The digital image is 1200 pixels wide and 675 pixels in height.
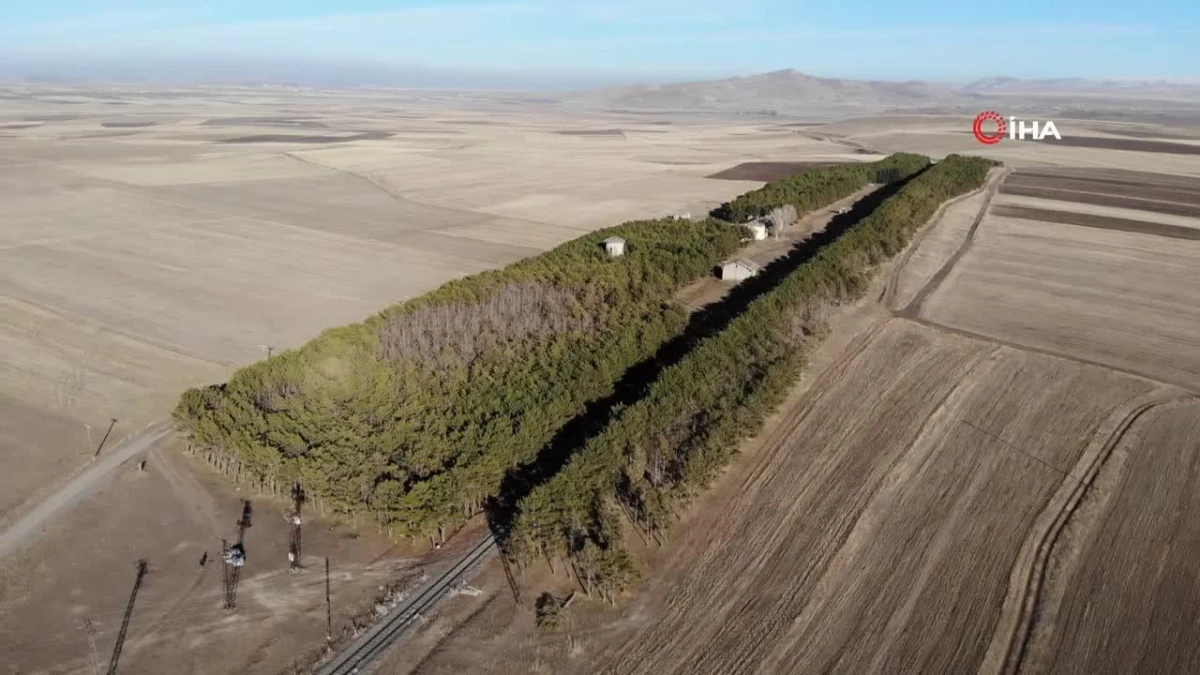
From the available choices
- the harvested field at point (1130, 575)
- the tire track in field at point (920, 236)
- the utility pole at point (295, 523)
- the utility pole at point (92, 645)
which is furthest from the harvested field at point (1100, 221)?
the utility pole at point (92, 645)

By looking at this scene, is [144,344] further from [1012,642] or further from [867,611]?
[1012,642]

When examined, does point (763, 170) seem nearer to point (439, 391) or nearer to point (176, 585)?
point (439, 391)

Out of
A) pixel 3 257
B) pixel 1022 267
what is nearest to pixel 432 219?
pixel 3 257

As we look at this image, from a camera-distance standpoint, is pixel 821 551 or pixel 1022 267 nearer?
pixel 821 551

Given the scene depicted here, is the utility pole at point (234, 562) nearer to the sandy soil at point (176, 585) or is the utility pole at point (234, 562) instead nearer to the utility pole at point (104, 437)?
the sandy soil at point (176, 585)

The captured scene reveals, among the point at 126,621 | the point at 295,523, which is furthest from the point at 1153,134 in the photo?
the point at 126,621

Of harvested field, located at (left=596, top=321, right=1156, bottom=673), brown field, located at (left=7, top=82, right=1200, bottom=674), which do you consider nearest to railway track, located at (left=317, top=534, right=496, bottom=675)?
brown field, located at (left=7, top=82, right=1200, bottom=674)
